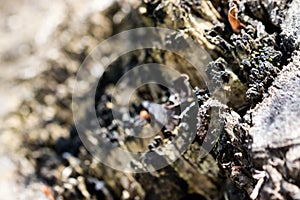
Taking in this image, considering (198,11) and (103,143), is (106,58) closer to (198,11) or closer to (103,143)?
(103,143)

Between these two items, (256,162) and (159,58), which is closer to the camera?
(256,162)

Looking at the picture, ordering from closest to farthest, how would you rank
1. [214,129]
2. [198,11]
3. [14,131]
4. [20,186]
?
[214,129] → [198,11] → [20,186] → [14,131]

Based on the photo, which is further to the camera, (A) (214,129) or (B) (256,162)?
(A) (214,129)

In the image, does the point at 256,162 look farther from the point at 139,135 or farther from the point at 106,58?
the point at 106,58

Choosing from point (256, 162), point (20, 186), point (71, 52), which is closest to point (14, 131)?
point (20, 186)

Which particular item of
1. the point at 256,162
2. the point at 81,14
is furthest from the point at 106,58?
the point at 256,162

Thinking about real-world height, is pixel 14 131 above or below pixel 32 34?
below

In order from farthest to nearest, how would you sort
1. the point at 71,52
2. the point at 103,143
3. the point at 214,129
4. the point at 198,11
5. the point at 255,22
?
the point at 71,52
the point at 103,143
the point at 198,11
the point at 255,22
the point at 214,129

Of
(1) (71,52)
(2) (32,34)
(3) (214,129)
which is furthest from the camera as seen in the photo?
(2) (32,34)

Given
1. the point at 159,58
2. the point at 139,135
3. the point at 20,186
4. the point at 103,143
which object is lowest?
the point at 20,186
